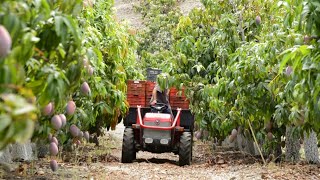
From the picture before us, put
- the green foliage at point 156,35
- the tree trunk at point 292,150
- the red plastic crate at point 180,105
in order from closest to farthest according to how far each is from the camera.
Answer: the tree trunk at point 292,150 < the red plastic crate at point 180,105 < the green foliage at point 156,35

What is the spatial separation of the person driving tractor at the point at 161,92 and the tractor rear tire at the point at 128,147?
0.68 meters

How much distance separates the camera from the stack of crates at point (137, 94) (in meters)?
10.0

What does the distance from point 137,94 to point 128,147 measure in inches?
54.1

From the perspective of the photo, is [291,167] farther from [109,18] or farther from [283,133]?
[109,18]

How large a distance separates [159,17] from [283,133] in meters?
16.3

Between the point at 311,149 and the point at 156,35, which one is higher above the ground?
the point at 156,35

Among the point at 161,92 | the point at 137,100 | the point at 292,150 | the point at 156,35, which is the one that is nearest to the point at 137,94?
the point at 137,100

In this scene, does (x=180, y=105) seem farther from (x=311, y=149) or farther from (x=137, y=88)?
(x=311, y=149)

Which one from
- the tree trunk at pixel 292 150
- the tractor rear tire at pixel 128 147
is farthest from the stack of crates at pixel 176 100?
the tree trunk at pixel 292 150

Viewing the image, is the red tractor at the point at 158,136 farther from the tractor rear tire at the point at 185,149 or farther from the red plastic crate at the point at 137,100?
the red plastic crate at the point at 137,100

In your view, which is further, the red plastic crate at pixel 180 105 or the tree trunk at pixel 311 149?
the red plastic crate at pixel 180 105

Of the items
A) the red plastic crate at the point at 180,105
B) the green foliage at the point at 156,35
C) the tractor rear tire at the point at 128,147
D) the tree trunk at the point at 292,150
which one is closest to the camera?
the tree trunk at the point at 292,150

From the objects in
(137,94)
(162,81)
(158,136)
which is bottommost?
(158,136)

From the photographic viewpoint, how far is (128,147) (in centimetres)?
895
